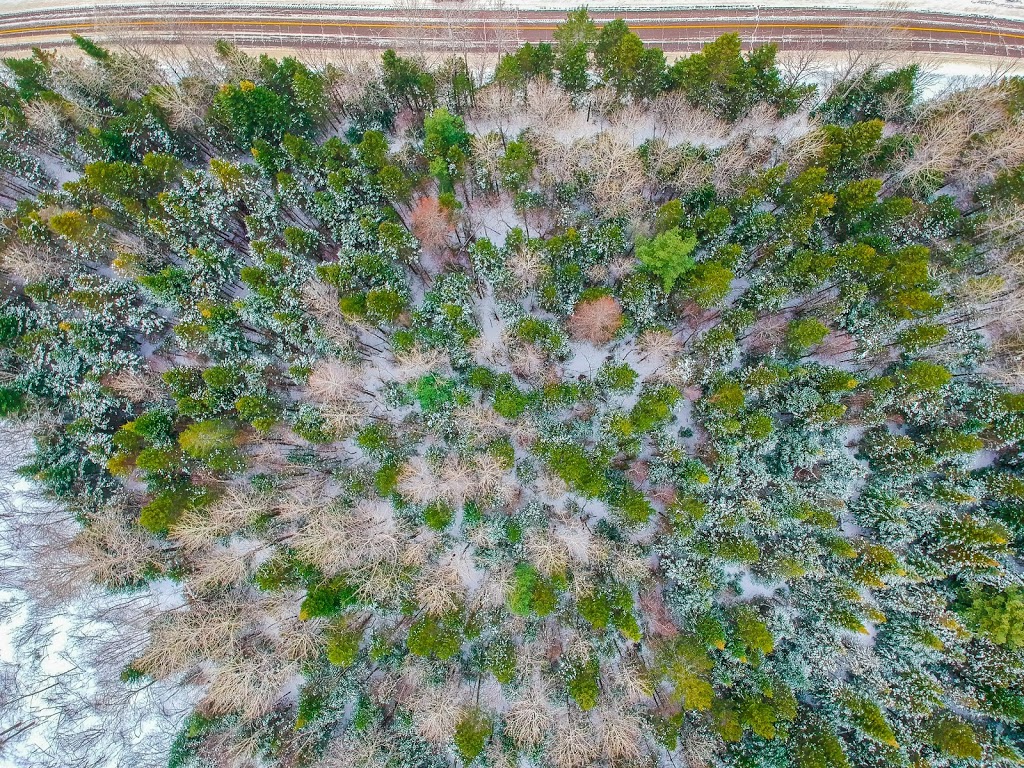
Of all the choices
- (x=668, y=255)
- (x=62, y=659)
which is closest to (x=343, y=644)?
(x=62, y=659)

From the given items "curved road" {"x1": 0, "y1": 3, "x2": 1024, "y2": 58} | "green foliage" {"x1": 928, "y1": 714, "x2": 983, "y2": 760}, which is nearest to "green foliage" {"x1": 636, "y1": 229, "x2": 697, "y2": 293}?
"curved road" {"x1": 0, "y1": 3, "x2": 1024, "y2": 58}

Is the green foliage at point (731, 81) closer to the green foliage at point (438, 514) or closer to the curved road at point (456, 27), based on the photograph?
the curved road at point (456, 27)

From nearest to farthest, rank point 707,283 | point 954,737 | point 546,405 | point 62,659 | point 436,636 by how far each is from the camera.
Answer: point 954,737
point 436,636
point 707,283
point 546,405
point 62,659

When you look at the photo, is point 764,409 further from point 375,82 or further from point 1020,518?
point 375,82

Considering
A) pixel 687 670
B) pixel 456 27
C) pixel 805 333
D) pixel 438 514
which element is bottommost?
pixel 687 670

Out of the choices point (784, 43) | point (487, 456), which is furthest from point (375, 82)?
point (784, 43)

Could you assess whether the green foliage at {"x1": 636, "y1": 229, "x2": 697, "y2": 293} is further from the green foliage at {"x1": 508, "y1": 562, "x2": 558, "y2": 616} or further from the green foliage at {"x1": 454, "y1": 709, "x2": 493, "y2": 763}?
the green foliage at {"x1": 454, "y1": 709, "x2": 493, "y2": 763}

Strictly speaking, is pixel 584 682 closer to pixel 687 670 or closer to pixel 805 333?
pixel 687 670
